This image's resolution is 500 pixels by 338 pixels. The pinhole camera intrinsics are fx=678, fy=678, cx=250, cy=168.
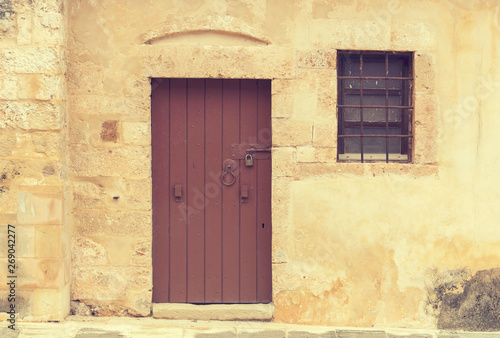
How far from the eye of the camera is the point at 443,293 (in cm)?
559

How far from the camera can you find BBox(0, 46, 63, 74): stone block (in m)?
5.14

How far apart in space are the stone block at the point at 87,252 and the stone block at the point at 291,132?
1649 mm

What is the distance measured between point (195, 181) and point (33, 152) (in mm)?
1294

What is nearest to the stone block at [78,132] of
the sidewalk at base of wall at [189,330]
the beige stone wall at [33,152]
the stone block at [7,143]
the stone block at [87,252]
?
the beige stone wall at [33,152]

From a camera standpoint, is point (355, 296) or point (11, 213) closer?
point (11, 213)

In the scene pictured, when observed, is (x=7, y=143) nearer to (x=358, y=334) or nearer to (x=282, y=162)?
(x=282, y=162)

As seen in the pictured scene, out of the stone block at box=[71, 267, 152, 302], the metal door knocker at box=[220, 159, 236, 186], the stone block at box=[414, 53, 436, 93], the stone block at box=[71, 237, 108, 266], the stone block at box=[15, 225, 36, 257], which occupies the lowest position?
the stone block at box=[71, 267, 152, 302]

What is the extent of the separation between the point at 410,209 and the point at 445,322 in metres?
0.98

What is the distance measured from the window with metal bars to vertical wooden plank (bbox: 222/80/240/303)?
0.88 meters

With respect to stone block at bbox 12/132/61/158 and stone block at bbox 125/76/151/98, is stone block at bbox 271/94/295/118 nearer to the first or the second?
stone block at bbox 125/76/151/98

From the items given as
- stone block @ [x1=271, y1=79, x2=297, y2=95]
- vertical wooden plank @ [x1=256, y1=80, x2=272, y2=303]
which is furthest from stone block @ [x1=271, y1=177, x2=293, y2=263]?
stone block @ [x1=271, y1=79, x2=297, y2=95]

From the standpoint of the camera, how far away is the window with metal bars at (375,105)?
5637 millimetres

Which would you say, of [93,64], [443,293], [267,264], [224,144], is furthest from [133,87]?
[443,293]

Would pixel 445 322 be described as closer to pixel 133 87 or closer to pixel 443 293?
pixel 443 293
